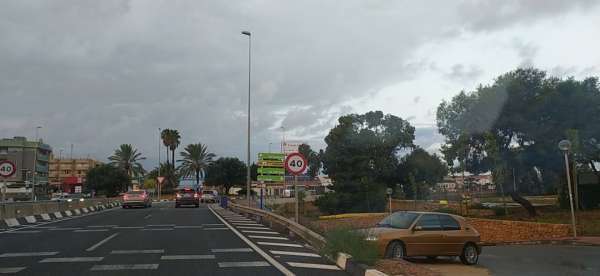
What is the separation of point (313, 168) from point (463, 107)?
140 feet

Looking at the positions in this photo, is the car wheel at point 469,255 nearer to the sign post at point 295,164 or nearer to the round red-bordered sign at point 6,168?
the sign post at point 295,164

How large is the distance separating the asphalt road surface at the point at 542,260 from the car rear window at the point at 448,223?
1.29 meters

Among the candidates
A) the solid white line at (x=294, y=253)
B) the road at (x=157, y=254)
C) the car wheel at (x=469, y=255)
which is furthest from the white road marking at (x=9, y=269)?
the car wheel at (x=469, y=255)

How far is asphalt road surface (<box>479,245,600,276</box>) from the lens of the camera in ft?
43.5

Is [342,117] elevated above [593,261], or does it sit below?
above

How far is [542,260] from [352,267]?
822 centimetres

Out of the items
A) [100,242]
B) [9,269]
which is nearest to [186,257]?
[9,269]

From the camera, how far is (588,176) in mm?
31875

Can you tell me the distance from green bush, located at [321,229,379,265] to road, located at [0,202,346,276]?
0.35m

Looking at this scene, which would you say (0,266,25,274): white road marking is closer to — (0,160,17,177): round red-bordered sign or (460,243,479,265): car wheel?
(460,243,479,265): car wheel

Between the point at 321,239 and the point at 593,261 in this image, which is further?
the point at 593,261

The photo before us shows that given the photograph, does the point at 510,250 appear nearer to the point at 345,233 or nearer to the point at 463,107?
the point at 345,233

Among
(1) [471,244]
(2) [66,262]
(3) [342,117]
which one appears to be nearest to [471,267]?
(1) [471,244]

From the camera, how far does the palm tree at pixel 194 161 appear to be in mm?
98125
